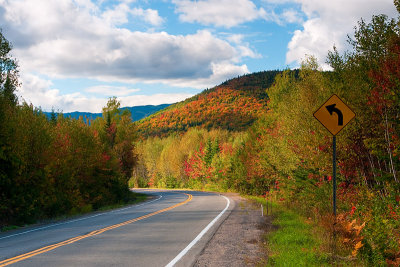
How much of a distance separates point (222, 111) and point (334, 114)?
145269 mm

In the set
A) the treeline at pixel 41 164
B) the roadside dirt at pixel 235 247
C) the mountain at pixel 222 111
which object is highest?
the mountain at pixel 222 111

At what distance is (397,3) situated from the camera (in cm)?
1266

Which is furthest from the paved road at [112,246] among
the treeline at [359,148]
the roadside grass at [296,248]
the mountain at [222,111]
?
the mountain at [222,111]

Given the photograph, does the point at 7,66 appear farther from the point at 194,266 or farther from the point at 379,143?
the point at 379,143

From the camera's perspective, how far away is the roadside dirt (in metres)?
7.87

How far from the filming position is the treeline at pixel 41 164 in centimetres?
1653

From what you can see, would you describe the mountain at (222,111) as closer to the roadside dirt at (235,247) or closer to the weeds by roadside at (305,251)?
the roadside dirt at (235,247)

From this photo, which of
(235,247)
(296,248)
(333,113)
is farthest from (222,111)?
(296,248)

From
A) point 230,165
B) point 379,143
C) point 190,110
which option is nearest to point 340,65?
point 379,143

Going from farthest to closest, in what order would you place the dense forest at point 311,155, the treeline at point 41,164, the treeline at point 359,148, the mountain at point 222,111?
1. the mountain at point 222,111
2. the treeline at point 41,164
3. the dense forest at point 311,155
4. the treeline at point 359,148

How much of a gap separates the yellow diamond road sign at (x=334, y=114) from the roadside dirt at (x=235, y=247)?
3.61 m

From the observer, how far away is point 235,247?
964 centimetres

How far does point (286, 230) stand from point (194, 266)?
5.94 meters

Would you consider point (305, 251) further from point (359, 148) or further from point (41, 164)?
point (41, 164)
